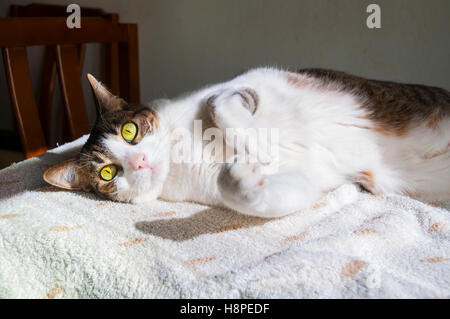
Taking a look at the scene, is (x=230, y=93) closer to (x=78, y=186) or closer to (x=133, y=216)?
Answer: (x=133, y=216)

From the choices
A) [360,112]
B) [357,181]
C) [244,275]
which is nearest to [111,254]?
[244,275]

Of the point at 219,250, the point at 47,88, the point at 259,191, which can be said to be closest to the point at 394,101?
the point at 259,191

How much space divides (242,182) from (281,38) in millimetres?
1233

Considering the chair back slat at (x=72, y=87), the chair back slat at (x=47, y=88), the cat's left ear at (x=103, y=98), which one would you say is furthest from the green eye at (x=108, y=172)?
the chair back slat at (x=47, y=88)

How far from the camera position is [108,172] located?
117cm

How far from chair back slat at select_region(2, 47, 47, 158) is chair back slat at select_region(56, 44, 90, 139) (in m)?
0.22

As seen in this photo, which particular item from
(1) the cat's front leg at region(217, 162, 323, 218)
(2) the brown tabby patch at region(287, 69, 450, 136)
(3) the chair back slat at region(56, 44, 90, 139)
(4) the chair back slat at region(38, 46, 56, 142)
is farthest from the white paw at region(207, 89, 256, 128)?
(4) the chair back slat at region(38, 46, 56, 142)

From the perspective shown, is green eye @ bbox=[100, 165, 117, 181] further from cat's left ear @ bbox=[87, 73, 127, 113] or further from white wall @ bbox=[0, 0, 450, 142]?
white wall @ bbox=[0, 0, 450, 142]

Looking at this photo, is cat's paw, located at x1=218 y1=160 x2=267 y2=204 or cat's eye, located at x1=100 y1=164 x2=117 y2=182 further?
cat's eye, located at x1=100 y1=164 x2=117 y2=182

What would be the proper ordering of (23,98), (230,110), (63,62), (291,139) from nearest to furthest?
(230,110) → (291,139) → (23,98) → (63,62)

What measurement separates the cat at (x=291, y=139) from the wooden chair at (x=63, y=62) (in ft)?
1.49

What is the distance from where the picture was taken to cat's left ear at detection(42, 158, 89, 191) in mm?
1170

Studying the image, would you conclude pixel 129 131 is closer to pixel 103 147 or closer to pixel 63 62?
pixel 103 147
